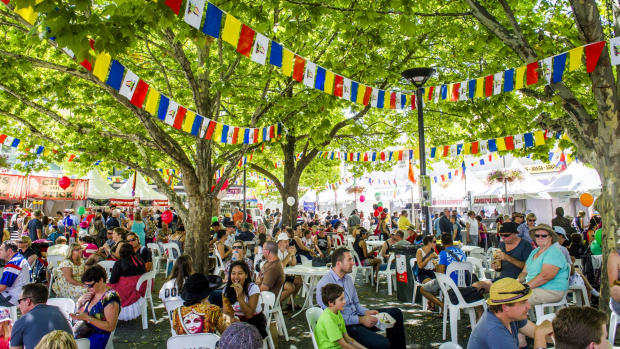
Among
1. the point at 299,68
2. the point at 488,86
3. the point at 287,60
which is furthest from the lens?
the point at 488,86

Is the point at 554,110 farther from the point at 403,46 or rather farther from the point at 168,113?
the point at 168,113

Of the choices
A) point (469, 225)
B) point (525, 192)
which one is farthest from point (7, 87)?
point (525, 192)

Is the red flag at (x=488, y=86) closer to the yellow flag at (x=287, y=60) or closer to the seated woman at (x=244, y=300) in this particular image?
the yellow flag at (x=287, y=60)

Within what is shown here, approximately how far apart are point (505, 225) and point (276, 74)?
6097 mm

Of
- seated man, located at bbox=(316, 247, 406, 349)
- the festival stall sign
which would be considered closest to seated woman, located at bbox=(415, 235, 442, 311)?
seated man, located at bbox=(316, 247, 406, 349)

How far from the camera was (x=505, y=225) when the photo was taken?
237 inches

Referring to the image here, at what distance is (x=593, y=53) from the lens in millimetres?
5457

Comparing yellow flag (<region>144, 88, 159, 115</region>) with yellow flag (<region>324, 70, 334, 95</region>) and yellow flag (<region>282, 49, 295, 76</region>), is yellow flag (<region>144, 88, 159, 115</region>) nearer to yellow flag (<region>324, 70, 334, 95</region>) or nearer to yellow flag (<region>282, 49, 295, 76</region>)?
yellow flag (<region>282, 49, 295, 76</region>)

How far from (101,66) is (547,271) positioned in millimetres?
6224

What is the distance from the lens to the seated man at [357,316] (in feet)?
13.6

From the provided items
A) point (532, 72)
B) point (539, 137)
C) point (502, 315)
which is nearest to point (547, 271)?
point (502, 315)

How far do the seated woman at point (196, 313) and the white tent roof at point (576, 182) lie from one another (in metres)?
15.0

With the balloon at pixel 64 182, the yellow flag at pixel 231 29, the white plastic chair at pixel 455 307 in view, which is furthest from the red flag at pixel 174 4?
the balloon at pixel 64 182

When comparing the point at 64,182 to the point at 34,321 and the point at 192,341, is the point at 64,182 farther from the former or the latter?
the point at 192,341
